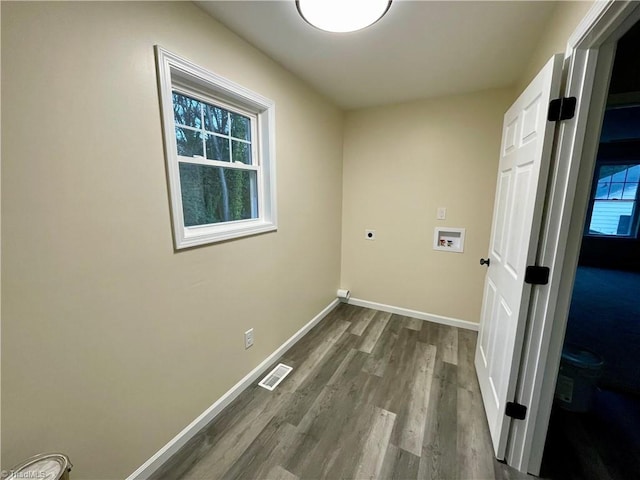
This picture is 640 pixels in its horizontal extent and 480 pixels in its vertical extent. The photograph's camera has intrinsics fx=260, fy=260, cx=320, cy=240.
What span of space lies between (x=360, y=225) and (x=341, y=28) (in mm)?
2077

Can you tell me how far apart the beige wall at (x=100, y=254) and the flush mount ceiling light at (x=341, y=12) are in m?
0.58

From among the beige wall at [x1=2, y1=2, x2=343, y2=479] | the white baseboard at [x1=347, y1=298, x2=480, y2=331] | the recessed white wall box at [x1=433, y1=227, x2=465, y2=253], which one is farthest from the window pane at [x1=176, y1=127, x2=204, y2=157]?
the white baseboard at [x1=347, y1=298, x2=480, y2=331]

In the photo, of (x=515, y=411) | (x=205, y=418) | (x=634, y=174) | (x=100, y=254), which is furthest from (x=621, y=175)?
(x=100, y=254)

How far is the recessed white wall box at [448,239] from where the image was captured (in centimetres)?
269

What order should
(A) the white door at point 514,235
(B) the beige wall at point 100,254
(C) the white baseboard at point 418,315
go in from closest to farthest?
1. (B) the beige wall at point 100,254
2. (A) the white door at point 514,235
3. (C) the white baseboard at point 418,315

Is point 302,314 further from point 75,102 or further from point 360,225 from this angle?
point 75,102

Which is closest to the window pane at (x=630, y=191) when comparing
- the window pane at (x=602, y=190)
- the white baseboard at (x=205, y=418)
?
the window pane at (x=602, y=190)

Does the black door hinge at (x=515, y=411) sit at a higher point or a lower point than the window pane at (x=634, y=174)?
lower

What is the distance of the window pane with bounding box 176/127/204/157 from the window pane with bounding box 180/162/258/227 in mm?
72

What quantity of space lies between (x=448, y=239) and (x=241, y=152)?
221 cm

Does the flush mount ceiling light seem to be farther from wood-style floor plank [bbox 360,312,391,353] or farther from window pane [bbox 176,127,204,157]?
wood-style floor plank [bbox 360,312,391,353]

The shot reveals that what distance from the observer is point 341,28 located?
54.2 inches

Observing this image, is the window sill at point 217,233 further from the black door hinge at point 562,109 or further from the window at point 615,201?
the window at point 615,201

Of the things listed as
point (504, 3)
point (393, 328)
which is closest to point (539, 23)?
point (504, 3)
